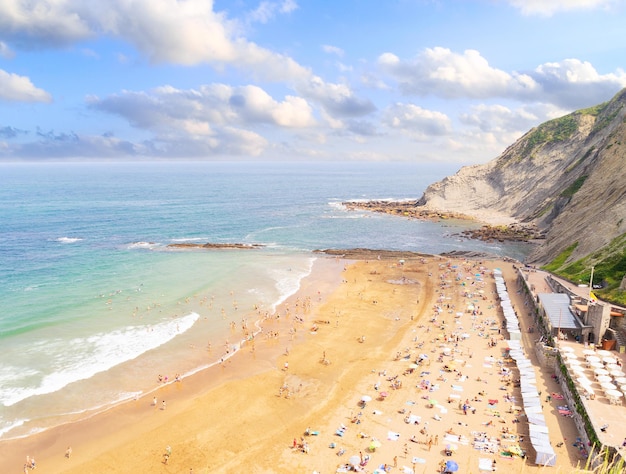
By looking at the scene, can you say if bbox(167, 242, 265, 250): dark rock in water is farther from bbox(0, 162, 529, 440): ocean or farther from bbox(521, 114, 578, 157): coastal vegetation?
bbox(521, 114, 578, 157): coastal vegetation

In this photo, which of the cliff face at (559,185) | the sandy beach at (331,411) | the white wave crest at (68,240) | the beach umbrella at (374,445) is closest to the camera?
the sandy beach at (331,411)

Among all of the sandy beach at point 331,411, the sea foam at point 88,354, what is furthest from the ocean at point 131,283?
the sandy beach at point 331,411

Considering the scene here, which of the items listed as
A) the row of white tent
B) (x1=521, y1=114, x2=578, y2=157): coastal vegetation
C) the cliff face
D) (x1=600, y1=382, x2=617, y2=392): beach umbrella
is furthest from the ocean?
(x1=521, y1=114, x2=578, y2=157): coastal vegetation

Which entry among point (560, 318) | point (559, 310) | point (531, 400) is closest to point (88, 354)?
point (531, 400)

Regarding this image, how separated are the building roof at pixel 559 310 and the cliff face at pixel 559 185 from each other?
14595 millimetres

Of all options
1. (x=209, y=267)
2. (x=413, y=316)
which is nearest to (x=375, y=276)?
(x=413, y=316)

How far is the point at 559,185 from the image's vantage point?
10156 centimetres

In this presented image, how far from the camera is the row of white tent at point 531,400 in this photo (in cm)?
2427

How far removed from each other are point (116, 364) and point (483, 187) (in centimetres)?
11744

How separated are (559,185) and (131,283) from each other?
94.0 metres

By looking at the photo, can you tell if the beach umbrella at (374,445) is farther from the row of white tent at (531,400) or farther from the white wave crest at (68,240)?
the white wave crest at (68,240)

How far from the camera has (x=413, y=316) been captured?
160ft

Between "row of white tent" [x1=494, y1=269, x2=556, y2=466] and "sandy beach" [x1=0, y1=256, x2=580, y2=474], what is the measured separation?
0.67 metres

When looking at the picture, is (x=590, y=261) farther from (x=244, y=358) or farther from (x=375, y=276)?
(x=244, y=358)
